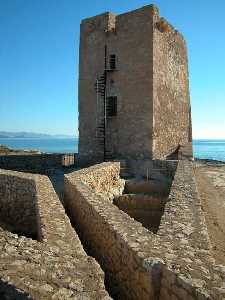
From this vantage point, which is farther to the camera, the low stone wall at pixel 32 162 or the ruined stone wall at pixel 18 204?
the low stone wall at pixel 32 162

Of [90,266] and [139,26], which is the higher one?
[139,26]

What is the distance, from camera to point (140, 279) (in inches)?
162

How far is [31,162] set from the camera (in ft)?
67.0

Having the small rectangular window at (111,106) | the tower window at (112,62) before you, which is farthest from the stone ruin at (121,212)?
the tower window at (112,62)

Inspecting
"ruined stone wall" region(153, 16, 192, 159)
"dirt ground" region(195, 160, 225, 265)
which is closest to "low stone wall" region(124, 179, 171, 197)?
"dirt ground" region(195, 160, 225, 265)

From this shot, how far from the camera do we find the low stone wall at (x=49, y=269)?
11.5 ft

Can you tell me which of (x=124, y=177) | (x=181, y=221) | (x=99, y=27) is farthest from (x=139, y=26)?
(x=181, y=221)

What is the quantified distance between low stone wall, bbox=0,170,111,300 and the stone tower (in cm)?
1304

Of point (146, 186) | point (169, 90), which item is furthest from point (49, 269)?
point (169, 90)

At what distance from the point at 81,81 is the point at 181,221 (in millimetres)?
15820

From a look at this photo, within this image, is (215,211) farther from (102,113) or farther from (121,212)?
(102,113)

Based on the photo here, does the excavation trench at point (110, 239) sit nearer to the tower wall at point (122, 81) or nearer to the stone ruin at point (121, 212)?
the stone ruin at point (121, 212)

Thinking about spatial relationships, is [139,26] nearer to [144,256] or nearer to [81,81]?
[81,81]

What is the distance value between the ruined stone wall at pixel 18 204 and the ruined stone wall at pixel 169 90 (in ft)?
29.8
